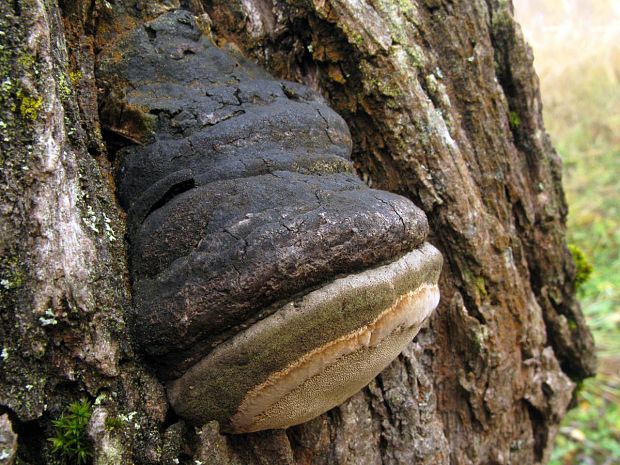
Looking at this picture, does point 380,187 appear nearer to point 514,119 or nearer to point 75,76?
point 514,119

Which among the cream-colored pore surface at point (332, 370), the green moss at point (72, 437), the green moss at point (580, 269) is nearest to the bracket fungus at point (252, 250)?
the cream-colored pore surface at point (332, 370)

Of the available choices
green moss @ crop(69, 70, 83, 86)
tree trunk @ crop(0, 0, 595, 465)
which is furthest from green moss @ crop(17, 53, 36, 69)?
green moss @ crop(69, 70, 83, 86)

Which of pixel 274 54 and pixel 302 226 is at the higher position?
pixel 274 54

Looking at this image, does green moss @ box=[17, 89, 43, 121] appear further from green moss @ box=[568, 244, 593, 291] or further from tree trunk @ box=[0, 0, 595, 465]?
green moss @ box=[568, 244, 593, 291]

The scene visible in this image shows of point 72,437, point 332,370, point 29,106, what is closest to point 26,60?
point 29,106

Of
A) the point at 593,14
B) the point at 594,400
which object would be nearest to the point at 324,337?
the point at 594,400

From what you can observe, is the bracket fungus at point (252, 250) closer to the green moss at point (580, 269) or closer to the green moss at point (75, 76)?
the green moss at point (75, 76)

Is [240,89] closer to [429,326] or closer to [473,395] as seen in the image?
[429,326]
